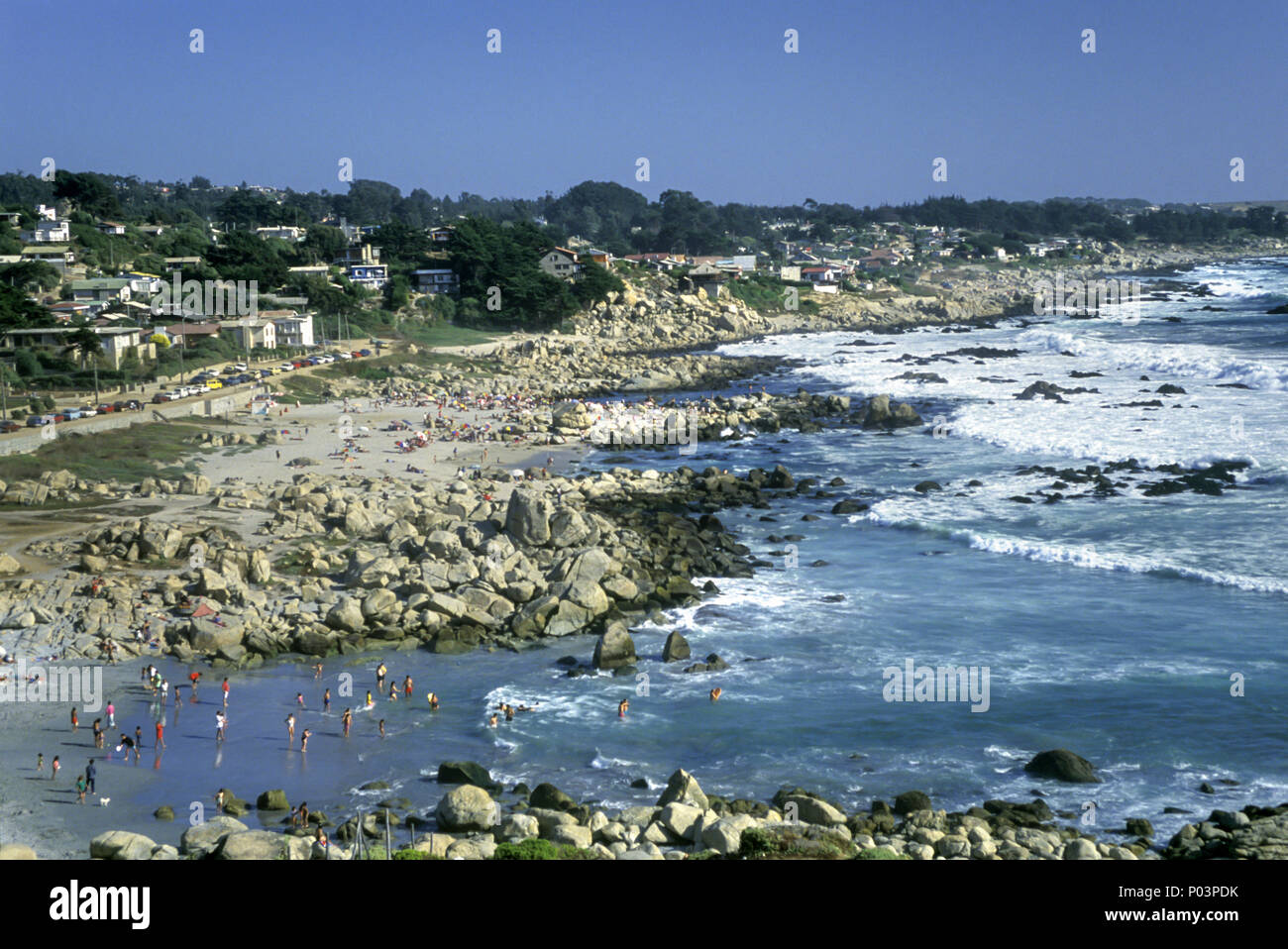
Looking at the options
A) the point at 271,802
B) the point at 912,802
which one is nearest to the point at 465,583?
the point at 271,802

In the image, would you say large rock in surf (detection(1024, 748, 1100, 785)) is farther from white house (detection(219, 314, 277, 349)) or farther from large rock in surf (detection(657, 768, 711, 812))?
white house (detection(219, 314, 277, 349))

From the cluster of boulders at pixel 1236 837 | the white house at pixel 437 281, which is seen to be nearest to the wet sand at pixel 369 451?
the cluster of boulders at pixel 1236 837

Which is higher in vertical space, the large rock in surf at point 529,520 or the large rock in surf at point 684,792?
the large rock in surf at point 529,520

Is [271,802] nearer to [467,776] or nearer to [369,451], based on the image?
[467,776]

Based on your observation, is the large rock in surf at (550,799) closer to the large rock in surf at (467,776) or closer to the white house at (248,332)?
the large rock in surf at (467,776)

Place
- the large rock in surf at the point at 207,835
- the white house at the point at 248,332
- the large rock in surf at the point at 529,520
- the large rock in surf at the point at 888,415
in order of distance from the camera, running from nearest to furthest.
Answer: the large rock in surf at the point at 207,835 → the large rock in surf at the point at 529,520 → the large rock in surf at the point at 888,415 → the white house at the point at 248,332
